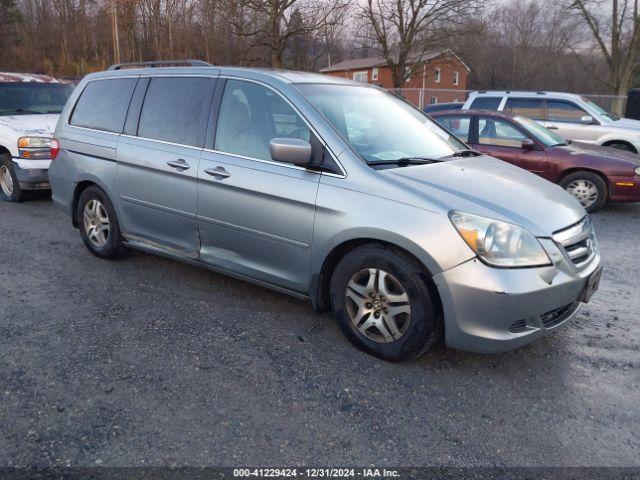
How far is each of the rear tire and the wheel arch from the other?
6251 millimetres

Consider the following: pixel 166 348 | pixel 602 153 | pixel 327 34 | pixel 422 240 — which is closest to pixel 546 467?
pixel 422 240

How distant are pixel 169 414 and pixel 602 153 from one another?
7537mm

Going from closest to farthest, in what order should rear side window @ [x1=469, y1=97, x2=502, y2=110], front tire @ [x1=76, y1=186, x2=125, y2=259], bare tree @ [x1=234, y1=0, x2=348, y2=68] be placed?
front tire @ [x1=76, y1=186, x2=125, y2=259], rear side window @ [x1=469, y1=97, x2=502, y2=110], bare tree @ [x1=234, y1=0, x2=348, y2=68]

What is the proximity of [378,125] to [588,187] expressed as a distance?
5271 mm

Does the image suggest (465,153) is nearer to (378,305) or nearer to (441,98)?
(378,305)

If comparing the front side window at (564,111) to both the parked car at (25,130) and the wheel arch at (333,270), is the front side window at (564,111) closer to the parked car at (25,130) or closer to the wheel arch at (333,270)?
the wheel arch at (333,270)

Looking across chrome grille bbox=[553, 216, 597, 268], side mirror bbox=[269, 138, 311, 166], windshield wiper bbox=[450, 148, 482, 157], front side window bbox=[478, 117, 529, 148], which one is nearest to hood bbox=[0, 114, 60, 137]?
side mirror bbox=[269, 138, 311, 166]

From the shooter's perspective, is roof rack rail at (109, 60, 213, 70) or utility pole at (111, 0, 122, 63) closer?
roof rack rail at (109, 60, 213, 70)

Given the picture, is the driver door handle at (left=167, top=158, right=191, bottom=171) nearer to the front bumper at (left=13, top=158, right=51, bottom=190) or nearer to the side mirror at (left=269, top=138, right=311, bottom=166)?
the side mirror at (left=269, top=138, right=311, bottom=166)

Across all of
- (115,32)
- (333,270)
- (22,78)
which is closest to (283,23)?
(115,32)

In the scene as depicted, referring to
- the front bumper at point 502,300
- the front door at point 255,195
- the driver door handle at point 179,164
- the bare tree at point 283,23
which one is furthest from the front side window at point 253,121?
the bare tree at point 283,23

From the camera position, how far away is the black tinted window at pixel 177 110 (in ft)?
13.7

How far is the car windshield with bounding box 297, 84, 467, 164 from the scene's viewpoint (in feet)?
12.1

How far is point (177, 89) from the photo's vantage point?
443cm
